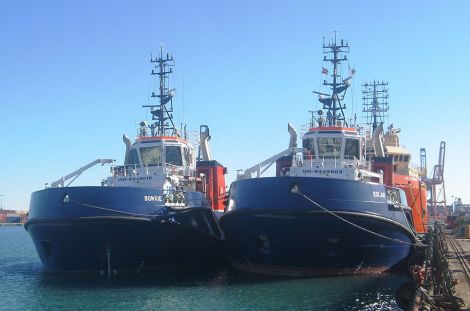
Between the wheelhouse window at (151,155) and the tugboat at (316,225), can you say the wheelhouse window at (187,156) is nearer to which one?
the wheelhouse window at (151,155)

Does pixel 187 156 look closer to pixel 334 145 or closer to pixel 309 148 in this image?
pixel 309 148

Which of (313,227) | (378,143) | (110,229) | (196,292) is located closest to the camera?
(196,292)

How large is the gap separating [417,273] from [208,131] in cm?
1523

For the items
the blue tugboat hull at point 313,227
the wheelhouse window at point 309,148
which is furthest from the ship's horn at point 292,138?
the blue tugboat hull at point 313,227

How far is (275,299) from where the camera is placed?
1511 cm

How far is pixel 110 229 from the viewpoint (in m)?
18.3

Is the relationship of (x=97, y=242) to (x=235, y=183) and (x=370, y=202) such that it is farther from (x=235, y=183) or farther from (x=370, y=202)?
(x=370, y=202)

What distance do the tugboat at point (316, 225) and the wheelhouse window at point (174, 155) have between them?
520 centimetres

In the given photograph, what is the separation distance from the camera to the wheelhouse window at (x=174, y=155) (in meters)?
23.8

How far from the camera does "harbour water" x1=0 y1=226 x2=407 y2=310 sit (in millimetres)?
14625

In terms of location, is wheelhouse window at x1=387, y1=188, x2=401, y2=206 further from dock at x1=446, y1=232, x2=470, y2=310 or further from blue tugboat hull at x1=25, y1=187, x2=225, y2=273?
blue tugboat hull at x1=25, y1=187, x2=225, y2=273

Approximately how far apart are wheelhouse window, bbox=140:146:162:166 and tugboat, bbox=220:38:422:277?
17.7ft

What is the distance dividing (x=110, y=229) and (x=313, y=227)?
6.32 m

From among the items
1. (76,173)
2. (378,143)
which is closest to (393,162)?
(378,143)
